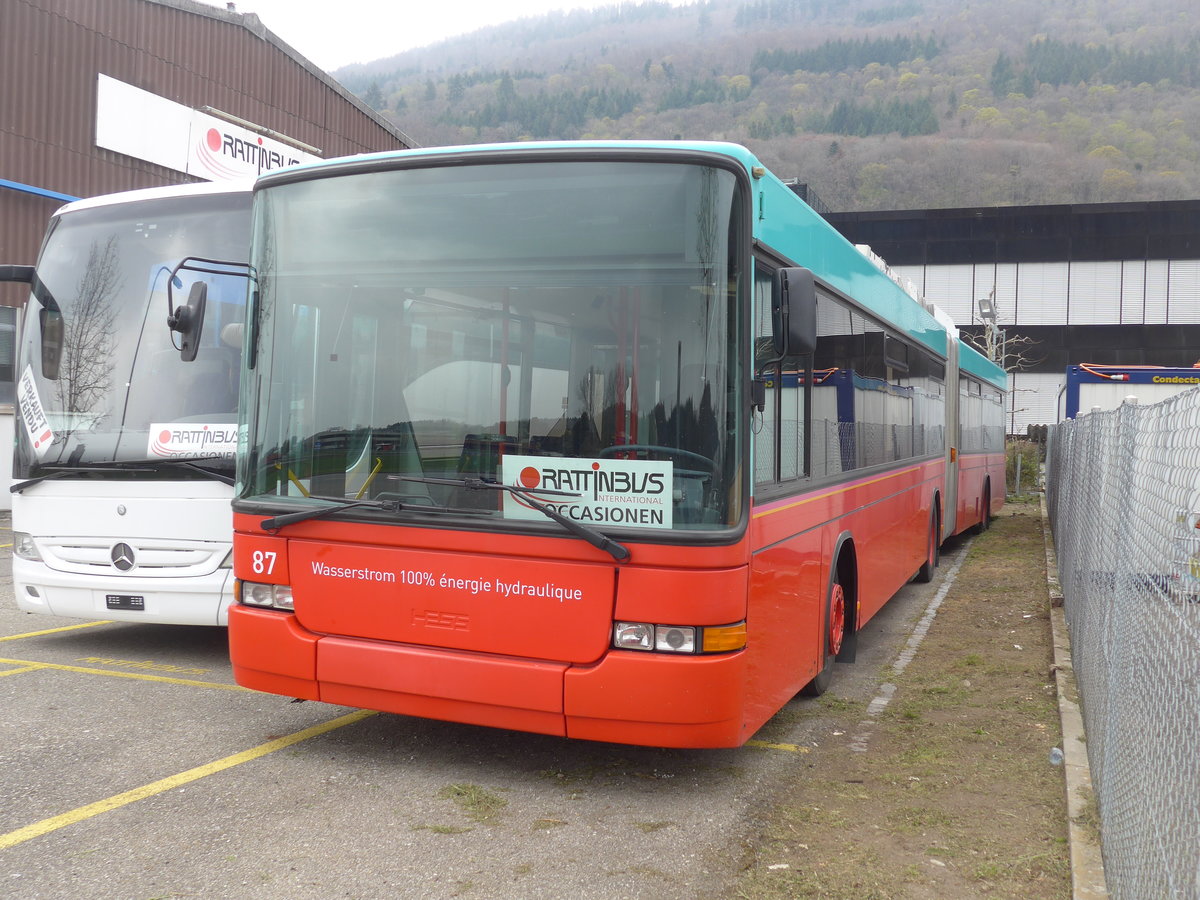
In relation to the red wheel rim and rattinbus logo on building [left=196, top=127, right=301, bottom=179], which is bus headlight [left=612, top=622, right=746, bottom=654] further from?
rattinbus logo on building [left=196, top=127, right=301, bottom=179]

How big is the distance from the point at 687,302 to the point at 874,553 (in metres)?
4.18

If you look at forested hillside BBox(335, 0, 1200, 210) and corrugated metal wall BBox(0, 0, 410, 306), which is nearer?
corrugated metal wall BBox(0, 0, 410, 306)

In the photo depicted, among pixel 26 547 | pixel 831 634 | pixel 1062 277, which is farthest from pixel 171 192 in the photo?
pixel 1062 277

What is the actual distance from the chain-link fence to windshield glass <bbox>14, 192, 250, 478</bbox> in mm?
5136

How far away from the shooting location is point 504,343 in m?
4.78

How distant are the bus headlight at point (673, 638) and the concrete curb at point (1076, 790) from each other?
5.07 feet

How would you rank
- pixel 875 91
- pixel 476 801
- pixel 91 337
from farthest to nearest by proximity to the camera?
1. pixel 875 91
2. pixel 91 337
3. pixel 476 801

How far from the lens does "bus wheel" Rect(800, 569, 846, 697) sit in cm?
651

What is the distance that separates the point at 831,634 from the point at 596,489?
2.64 m

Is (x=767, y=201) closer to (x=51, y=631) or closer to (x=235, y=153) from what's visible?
(x=51, y=631)

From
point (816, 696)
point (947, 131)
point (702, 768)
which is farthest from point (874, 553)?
point (947, 131)

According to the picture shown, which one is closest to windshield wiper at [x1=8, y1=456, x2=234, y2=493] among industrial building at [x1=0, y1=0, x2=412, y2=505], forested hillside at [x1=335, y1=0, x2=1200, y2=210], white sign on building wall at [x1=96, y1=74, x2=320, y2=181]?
industrial building at [x1=0, y1=0, x2=412, y2=505]

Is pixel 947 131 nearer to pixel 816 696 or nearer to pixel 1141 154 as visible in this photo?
pixel 1141 154

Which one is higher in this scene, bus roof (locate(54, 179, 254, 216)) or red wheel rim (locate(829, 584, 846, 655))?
bus roof (locate(54, 179, 254, 216))
